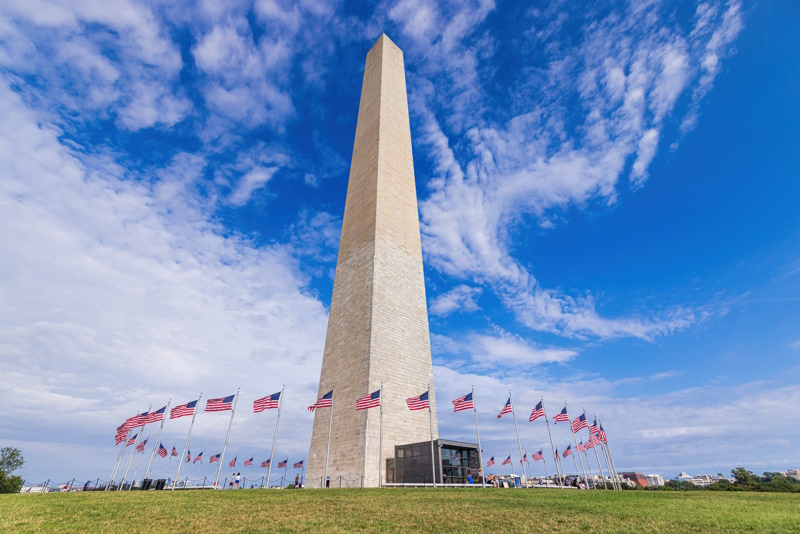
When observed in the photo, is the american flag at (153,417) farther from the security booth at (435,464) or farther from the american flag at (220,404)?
the security booth at (435,464)

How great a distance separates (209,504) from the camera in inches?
516

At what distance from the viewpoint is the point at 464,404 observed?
24.7m

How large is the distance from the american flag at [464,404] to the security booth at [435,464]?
2.26 m

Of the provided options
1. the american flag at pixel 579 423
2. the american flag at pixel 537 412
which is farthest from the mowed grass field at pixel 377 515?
the american flag at pixel 579 423

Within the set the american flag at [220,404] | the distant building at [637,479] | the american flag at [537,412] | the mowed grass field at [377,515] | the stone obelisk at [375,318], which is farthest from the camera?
the distant building at [637,479]

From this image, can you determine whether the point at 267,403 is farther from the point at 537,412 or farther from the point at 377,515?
the point at 537,412

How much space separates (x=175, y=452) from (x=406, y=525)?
44.1 meters

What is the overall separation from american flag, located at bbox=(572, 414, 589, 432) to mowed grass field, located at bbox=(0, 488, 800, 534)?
607 inches

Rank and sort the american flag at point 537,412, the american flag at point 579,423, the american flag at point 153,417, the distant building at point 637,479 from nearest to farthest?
the american flag at point 153,417, the american flag at point 537,412, the american flag at point 579,423, the distant building at point 637,479

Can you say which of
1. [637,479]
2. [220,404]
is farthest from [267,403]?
[637,479]

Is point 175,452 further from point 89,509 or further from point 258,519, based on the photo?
point 258,519

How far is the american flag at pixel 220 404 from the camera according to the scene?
2328cm

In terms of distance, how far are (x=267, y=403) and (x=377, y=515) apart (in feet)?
50.8

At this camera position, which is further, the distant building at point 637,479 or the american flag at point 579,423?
the distant building at point 637,479
